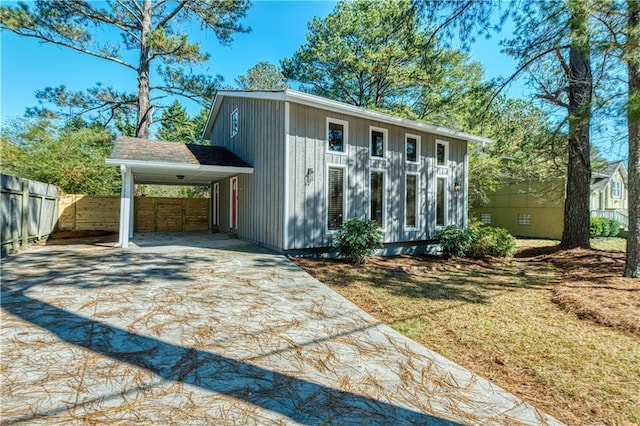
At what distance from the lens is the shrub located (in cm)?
955

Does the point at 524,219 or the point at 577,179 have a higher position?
the point at 577,179

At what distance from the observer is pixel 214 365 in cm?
263

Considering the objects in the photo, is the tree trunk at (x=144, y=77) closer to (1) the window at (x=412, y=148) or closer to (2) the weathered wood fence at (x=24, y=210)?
(2) the weathered wood fence at (x=24, y=210)

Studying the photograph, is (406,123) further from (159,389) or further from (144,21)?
(144,21)

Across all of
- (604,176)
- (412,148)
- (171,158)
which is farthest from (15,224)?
(604,176)

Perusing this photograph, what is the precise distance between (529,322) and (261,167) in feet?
23.8

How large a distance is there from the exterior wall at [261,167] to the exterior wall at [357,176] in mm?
398

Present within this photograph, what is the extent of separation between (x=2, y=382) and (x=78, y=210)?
40.9 ft

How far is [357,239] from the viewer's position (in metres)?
7.52

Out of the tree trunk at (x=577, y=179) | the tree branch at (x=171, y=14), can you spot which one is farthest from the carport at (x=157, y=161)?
the tree trunk at (x=577, y=179)

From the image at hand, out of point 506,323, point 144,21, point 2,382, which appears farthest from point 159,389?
point 144,21

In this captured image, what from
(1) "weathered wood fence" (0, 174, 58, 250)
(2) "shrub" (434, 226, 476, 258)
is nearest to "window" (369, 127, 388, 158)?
(2) "shrub" (434, 226, 476, 258)

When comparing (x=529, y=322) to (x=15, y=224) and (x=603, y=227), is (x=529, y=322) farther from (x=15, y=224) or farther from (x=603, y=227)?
(x=603, y=227)

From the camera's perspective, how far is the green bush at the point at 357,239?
7566mm
